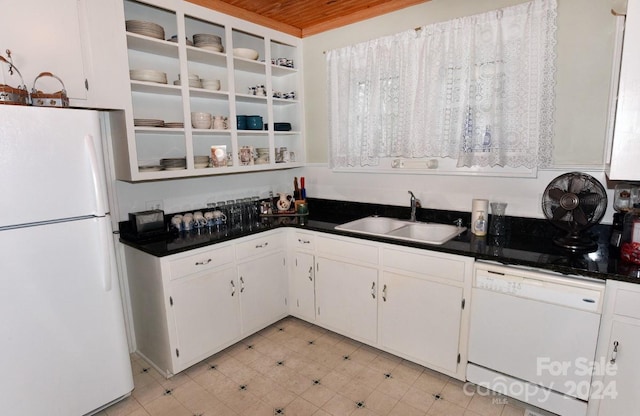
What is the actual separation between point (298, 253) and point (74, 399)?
163cm

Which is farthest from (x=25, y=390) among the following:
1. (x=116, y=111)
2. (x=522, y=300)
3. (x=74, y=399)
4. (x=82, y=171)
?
(x=522, y=300)

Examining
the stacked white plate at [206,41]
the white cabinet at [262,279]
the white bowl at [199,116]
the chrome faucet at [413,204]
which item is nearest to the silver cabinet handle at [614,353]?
the chrome faucet at [413,204]

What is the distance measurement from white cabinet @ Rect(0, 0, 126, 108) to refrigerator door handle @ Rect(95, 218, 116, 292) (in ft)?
2.34

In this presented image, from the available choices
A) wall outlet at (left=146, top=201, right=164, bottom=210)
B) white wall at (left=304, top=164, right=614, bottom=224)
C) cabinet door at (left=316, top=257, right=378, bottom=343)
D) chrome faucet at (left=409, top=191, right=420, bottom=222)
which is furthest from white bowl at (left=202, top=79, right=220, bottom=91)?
chrome faucet at (left=409, top=191, right=420, bottom=222)

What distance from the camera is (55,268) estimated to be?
1.69m

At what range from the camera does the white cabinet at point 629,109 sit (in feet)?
4.86

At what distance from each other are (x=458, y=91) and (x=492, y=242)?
1.01 meters

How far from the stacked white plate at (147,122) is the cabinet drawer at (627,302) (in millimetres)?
2748

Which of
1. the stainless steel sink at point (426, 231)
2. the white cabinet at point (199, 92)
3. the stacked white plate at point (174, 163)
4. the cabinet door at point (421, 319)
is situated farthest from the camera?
the stainless steel sink at point (426, 231)

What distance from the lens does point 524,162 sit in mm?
2123

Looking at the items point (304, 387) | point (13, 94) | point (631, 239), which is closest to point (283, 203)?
point (304, 387)

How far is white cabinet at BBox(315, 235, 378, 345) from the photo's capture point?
240 centimetres

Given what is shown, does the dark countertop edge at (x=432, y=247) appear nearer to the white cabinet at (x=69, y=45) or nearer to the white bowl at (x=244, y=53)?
the white cabinet at (x=69, y=45)

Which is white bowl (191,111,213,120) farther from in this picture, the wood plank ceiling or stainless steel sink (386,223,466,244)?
stainless steel sink (386,223,466,244)
